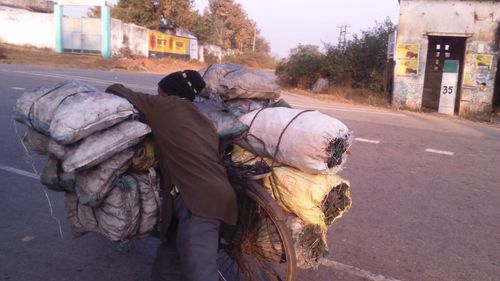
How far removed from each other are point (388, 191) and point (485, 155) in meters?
3.22

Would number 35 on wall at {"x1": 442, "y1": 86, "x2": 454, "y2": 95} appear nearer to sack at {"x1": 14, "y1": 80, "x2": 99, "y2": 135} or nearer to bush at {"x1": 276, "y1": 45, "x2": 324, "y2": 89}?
bush at {"x1": 276, "y1": 45, "x2": 324, "y2": 89}

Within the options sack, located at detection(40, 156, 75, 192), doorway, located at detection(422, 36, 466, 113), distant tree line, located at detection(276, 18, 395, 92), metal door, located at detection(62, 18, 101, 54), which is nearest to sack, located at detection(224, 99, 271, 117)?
sack, located at detection(40, 156, 75, 192)

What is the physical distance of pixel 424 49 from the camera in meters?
15.9

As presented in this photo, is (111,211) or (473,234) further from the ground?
(111,211)

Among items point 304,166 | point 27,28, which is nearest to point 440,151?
point 304,166

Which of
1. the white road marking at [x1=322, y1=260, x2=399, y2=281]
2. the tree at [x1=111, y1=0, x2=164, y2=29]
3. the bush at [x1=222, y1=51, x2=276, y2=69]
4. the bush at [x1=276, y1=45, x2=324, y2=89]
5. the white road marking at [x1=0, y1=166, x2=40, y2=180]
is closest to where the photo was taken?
Result: the white road marking at [x1=322, y1=260, x2=399, y2=281]

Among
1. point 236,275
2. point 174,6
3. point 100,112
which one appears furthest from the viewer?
point 174,6

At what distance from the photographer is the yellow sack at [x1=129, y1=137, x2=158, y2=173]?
273cm

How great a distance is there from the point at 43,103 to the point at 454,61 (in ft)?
51.7

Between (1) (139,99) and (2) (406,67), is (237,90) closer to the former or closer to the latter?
(1) (139,99)

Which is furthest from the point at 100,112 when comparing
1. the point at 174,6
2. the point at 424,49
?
the point at 174,6

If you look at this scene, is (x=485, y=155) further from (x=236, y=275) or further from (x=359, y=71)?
(x=359, y=71)

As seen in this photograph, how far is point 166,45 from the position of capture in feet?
149

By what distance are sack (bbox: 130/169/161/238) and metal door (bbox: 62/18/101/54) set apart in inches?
1492
